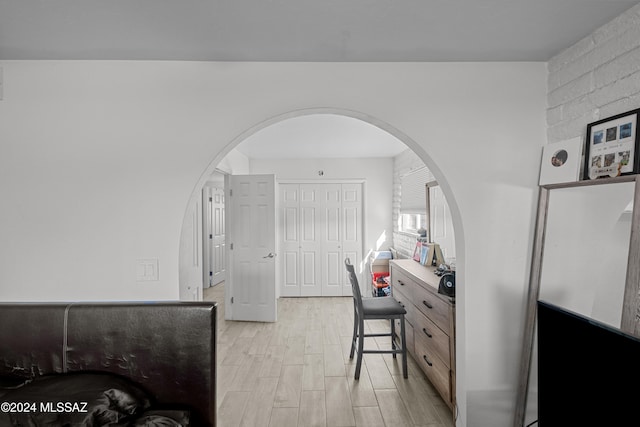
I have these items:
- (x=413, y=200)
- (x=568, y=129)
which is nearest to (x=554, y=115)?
(x=568, y=129)

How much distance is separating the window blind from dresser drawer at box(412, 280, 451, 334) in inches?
58.4

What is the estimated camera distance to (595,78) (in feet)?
5.58

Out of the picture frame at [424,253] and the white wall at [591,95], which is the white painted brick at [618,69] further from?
the picture frame at [424,253]

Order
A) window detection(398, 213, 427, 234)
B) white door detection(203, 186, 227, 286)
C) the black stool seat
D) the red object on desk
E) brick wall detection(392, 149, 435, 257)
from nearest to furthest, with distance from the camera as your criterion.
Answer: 1. the black stool seat
2. window detection(398, 213, 427, 234)
3. brick wall detection(392, 149, 435, 257)
4. the red object on desk
5. white door detection(203, 186, 227, 286)

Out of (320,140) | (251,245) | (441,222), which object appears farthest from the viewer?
(251,245)

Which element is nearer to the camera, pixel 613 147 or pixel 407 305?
pixel 613 147

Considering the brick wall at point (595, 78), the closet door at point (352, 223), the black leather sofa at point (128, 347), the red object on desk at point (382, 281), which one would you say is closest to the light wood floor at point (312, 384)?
the red object on desk at point (382, 281)

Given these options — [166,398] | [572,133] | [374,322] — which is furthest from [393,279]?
[166,398]

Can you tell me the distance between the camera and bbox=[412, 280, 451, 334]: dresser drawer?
239 centimetres

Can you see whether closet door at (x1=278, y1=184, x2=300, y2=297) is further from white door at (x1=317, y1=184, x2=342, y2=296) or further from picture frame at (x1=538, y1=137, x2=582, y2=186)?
picture frame at (x1=538, y1=137, x2=582, y2=186)

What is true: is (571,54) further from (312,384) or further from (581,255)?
(312,384)

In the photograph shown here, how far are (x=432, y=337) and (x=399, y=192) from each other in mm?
3159

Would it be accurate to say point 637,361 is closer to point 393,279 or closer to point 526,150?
point 526,150

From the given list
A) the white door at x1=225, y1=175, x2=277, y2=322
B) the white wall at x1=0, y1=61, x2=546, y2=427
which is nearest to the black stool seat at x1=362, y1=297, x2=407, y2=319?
the white wall at x1=0, y1=61, x2=546, y2=427
